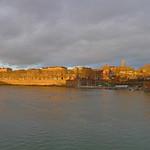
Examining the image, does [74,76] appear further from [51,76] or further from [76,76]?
[51,76]

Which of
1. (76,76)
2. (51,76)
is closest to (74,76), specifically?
(76,76)

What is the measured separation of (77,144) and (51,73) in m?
102

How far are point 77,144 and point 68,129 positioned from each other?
345cm

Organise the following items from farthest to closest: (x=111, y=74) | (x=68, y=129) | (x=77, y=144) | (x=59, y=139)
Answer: (x=111, y=74), (x=68, y=129), (x=59, y=139), (x=77, y=144)

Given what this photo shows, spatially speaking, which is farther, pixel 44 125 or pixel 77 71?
pixel 77 71

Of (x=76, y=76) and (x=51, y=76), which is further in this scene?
(x=51, y=76)

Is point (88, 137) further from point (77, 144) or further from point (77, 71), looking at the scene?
point (77, 71)

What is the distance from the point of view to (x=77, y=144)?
44.1 ft

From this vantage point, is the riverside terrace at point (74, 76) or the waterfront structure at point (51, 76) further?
Answer: the waterfront structure at point (51, 76)

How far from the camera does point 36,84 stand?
117 meters

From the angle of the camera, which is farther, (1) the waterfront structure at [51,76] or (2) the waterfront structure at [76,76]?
(1) the waterfront structure at [51,76]

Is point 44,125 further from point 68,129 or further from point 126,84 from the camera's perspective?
point 126,84

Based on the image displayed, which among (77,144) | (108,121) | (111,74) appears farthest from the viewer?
(111,74)

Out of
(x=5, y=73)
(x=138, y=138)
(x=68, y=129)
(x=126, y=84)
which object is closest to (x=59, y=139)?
(x=68, y=129)
